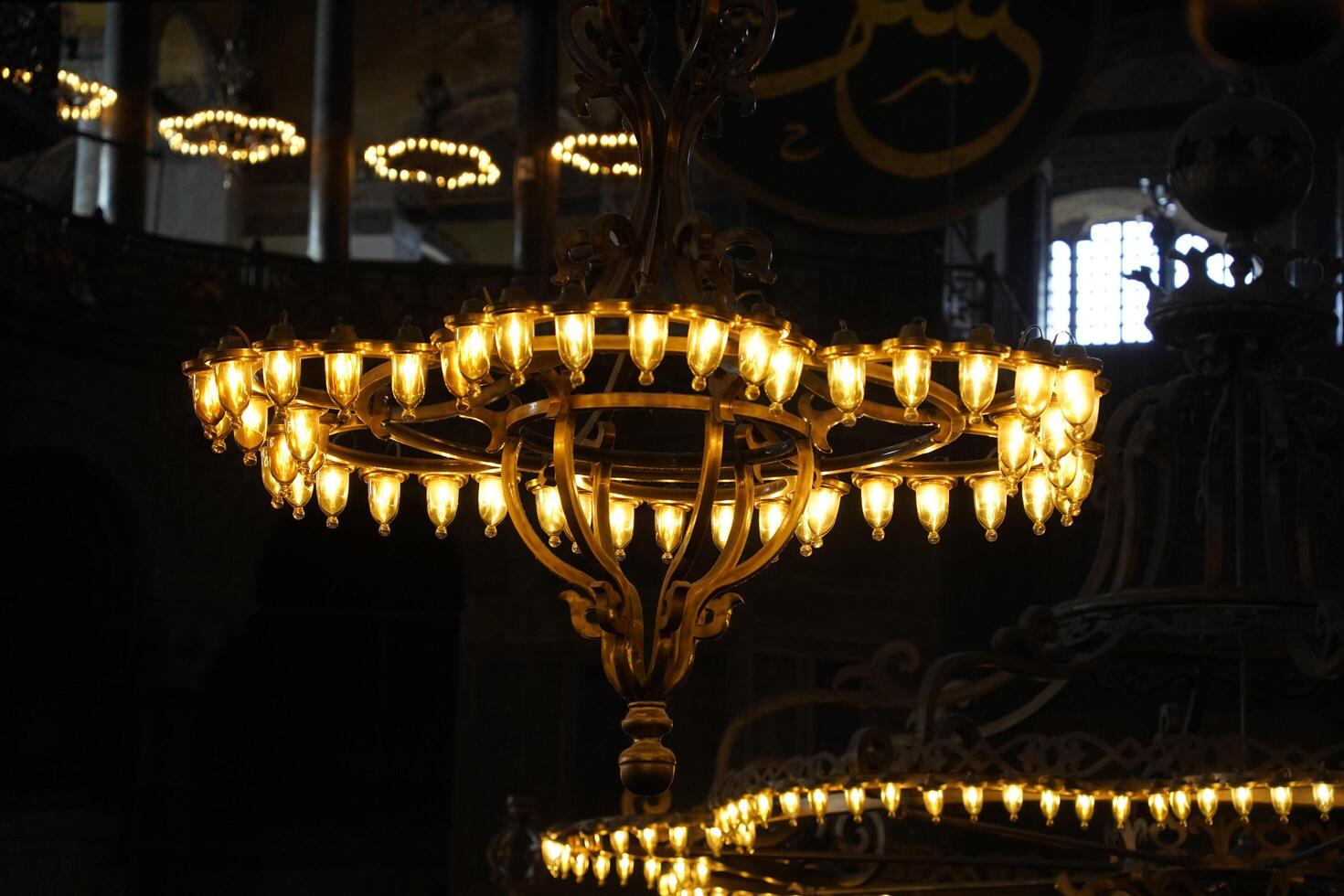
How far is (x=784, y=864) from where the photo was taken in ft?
22.4

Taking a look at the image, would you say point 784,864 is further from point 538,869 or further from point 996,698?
point 996,698

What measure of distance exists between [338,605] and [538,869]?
12.4 ft

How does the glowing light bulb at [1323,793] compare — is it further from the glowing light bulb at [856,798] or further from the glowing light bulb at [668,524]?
the glowing light bulb at [668,524]

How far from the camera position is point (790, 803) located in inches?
245

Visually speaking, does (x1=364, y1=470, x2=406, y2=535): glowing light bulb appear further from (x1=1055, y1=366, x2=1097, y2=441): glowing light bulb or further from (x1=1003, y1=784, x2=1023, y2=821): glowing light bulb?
(x1=1003, y1=784, x2=1023, y2=821): glowing light bulb

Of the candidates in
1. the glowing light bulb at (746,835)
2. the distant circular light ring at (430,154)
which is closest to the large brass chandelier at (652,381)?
the glowing light bulb at (746,835)

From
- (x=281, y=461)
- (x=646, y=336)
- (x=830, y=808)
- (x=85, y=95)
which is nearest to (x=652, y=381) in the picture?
(x=646, y=336)

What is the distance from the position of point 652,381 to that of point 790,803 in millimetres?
1885

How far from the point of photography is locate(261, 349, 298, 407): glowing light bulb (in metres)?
4.64

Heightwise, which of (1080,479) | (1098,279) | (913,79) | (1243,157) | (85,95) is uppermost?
(85,95)

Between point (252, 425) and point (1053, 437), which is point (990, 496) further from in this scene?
point (252, 425)

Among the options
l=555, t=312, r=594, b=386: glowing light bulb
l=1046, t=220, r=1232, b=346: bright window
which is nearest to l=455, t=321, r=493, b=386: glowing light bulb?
l=555, t=312, r=594, b=386: glowing light bulb

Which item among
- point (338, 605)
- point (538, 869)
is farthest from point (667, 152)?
point (338, 605)

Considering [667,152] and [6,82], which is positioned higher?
[6,82]
